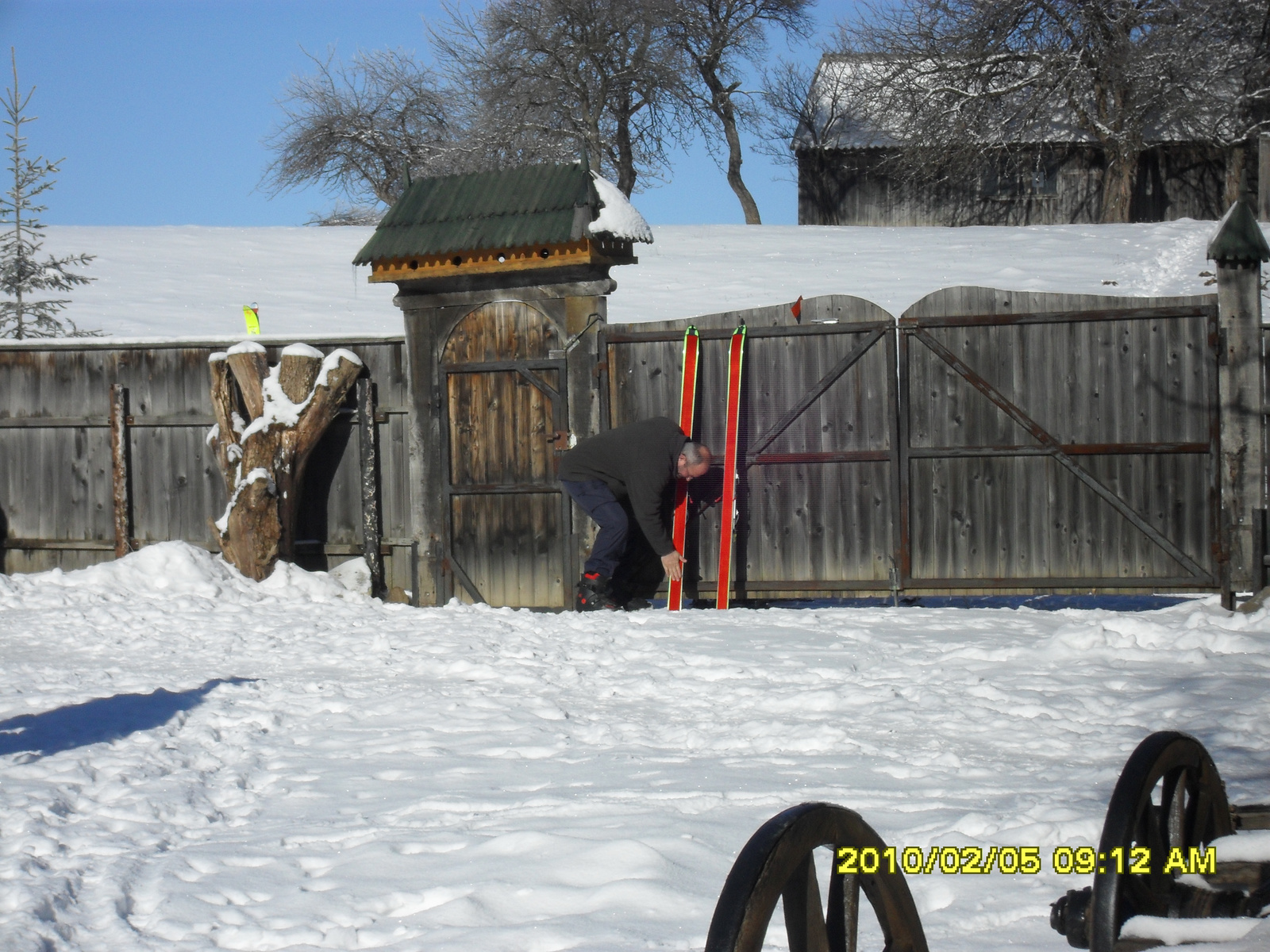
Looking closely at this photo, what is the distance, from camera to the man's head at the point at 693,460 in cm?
756

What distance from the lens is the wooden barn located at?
26547mm

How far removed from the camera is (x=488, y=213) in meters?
8.52

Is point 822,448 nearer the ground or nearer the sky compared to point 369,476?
nearer the sky

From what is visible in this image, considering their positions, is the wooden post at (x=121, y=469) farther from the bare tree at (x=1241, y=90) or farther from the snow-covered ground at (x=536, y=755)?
the bare tree at (x=1241, y=90)

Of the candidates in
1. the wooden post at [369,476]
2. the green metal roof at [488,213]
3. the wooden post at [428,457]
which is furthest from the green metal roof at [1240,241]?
the wooden post at [369,476]

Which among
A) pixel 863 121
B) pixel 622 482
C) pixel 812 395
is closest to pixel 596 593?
pixel 622 482

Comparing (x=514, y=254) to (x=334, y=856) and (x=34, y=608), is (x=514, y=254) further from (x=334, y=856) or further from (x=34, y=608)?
(x=334, y=856)

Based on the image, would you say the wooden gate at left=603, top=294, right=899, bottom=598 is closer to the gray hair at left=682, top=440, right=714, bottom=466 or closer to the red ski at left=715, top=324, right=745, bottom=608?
the red ski at left=715, top=324, right=745, bottom=608

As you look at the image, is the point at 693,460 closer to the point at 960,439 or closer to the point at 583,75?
the point at 960,439

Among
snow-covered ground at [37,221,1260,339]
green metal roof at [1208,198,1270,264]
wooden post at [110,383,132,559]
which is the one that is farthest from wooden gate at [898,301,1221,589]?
snow-covered ground at [37,221,1260,339]

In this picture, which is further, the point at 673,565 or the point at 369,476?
the point at 369,476

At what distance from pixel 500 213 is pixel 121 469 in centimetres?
377

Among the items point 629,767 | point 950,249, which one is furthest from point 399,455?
point 950,249
